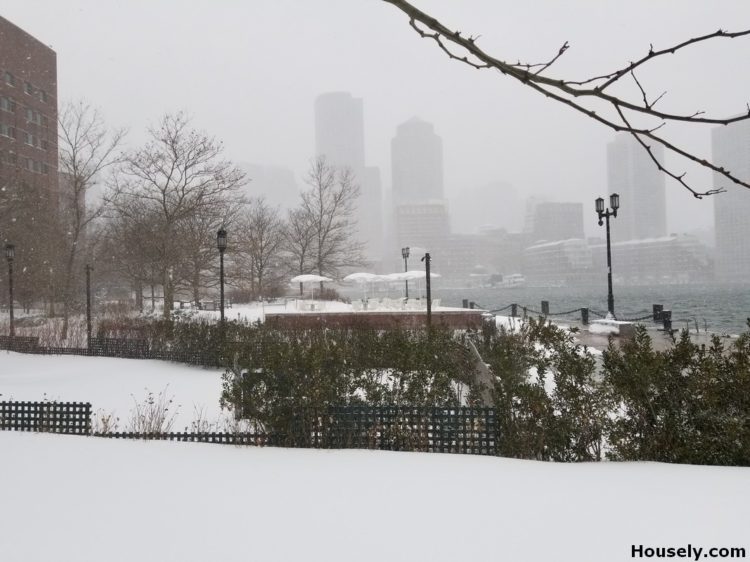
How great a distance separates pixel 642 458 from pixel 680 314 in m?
47.6

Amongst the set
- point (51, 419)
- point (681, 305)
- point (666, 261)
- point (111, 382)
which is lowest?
point (681, 305)

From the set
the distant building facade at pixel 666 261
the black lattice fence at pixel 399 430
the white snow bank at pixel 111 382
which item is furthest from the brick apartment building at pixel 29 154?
the distant building facade at pixel 666 261

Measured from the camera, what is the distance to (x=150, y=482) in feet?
14.5

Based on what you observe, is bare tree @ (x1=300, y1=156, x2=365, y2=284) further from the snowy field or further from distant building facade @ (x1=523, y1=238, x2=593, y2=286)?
distant building facade @ (x1=523, y1=238, x2=593, y2=286)

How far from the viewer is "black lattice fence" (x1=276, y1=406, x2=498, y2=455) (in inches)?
213

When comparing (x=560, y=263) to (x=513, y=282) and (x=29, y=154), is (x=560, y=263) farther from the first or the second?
(x=29, y=154)

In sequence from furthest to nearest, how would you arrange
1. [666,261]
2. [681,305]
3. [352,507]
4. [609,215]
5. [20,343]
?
1. [666,261]
2. [681,305]
3. [609,215]
4. [20,343]
5. [352,507]

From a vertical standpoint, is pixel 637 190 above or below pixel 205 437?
above

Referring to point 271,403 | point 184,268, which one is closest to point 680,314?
point 184,268

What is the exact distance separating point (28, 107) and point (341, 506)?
61.2 metres

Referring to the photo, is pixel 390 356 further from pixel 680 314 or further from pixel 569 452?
pixel 680 314

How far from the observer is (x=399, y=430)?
5.51 meters

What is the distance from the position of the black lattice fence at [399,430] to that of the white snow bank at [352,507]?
0.37 m

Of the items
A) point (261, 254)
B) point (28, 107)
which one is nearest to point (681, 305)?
point (261, 254)
